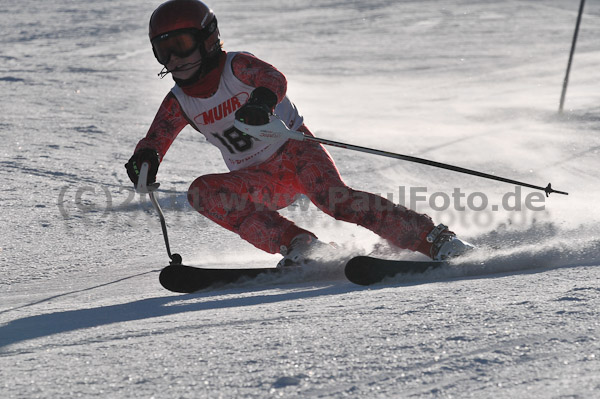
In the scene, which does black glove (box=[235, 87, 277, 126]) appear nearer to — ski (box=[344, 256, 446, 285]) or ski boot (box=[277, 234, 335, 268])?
ski boot (box=[277, 234, 335, 268])

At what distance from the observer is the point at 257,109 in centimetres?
325

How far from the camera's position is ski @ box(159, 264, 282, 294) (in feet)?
10.3

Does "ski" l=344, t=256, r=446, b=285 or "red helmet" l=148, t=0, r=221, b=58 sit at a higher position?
"red helmet" l=148, t=0, r=221, b=58

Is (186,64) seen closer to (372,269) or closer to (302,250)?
(302,250)

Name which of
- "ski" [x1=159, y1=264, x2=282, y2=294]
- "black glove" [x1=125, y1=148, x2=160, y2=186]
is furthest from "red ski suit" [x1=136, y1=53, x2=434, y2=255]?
"ski" [x1=159, y1=264, x2=282, y2=294]

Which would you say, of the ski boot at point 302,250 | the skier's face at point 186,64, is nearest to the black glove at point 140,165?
the skier's face at point 186,64

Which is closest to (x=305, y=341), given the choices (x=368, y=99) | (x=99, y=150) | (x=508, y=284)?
(x=508, y=284)

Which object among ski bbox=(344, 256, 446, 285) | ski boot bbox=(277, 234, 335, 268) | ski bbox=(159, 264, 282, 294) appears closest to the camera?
ski bbox=(344, 256, 446, 285)

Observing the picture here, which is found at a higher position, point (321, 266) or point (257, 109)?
point (257, 109)

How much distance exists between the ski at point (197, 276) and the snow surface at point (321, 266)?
0.20 ft

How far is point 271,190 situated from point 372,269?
0.93m

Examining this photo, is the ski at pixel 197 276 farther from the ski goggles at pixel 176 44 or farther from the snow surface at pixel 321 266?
the ski goggles at pixel 176 44

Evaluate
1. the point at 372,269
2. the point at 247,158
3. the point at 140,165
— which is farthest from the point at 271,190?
the point at 372,269

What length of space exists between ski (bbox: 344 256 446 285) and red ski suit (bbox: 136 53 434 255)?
13.0 inches
